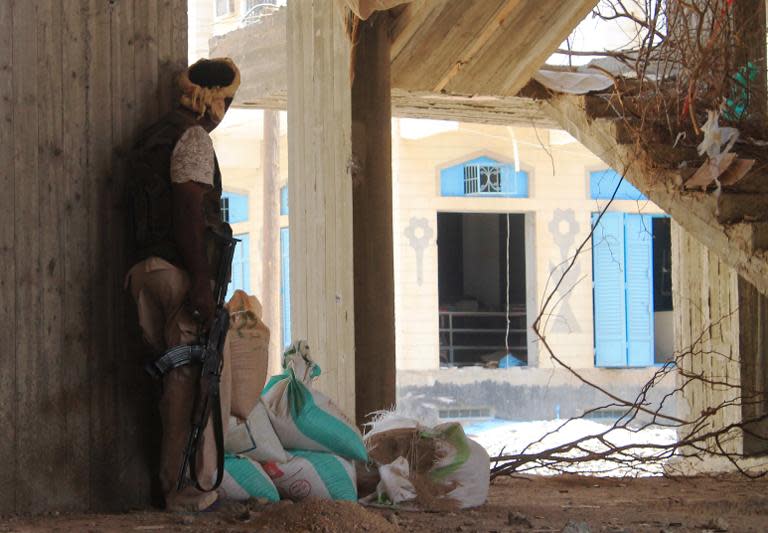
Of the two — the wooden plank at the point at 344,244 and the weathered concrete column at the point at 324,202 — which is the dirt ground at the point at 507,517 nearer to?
the wooden plank at the point at 344,244

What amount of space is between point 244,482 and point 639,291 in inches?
541

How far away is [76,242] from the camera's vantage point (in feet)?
14.4

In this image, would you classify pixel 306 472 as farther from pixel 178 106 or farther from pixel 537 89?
pixel 537 89

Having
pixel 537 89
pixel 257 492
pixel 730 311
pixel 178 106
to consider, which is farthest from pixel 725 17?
pixel 257 492

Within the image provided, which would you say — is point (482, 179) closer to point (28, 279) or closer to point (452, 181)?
point (452, 181)

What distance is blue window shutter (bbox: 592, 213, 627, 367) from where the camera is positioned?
17.1 m

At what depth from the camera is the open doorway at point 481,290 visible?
1841cm

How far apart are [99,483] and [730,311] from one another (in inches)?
218

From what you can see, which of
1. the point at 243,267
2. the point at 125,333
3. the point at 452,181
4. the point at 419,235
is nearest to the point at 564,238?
the point at 452,181

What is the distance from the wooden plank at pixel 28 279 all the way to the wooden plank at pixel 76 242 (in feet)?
0.33

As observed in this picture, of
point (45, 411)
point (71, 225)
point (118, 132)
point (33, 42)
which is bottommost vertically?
point (45, 411)

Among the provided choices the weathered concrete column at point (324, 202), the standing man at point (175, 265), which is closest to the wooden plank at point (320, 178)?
the weathered concrete column at point (324, 202)

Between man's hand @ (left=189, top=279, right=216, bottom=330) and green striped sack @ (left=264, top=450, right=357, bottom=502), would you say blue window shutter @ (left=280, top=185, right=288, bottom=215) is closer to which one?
green striped sack @ (left=264, top=450, right=357, bottom=502)

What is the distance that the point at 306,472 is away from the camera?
15.2 feet
